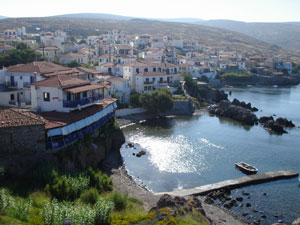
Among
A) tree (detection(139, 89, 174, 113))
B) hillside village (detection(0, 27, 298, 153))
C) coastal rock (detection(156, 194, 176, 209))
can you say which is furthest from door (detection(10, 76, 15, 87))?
coastal rock (detection(156, 194, 176, 209))

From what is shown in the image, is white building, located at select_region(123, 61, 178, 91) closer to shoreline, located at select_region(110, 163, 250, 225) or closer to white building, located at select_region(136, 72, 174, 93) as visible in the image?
white building, located at select_region(136, 72, 174, 93)

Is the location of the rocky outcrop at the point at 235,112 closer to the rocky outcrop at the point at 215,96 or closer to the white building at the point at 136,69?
the rocky outcrop at the point at 215,96

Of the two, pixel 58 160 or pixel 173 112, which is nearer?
pixel 58 160

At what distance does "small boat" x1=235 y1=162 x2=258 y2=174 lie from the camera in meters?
29.4

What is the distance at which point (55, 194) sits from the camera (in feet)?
61.1

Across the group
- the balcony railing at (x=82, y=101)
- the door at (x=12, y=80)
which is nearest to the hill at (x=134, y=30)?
the door at (x=12, y=80)

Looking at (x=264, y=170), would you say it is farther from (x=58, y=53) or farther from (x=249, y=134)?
(x=58, y=53)

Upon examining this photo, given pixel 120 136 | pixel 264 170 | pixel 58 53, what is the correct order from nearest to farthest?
pixel 264 170, pixel 120 136, pixel 58 53

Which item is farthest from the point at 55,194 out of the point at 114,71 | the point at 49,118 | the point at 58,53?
the point at 58,53

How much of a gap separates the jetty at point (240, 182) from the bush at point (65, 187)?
7.37m

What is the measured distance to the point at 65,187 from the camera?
18.9 metres

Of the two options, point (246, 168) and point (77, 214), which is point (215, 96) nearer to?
point (246, 168)

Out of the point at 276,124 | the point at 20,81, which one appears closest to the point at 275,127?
the point at 276,124

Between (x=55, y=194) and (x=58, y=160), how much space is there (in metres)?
4.31
